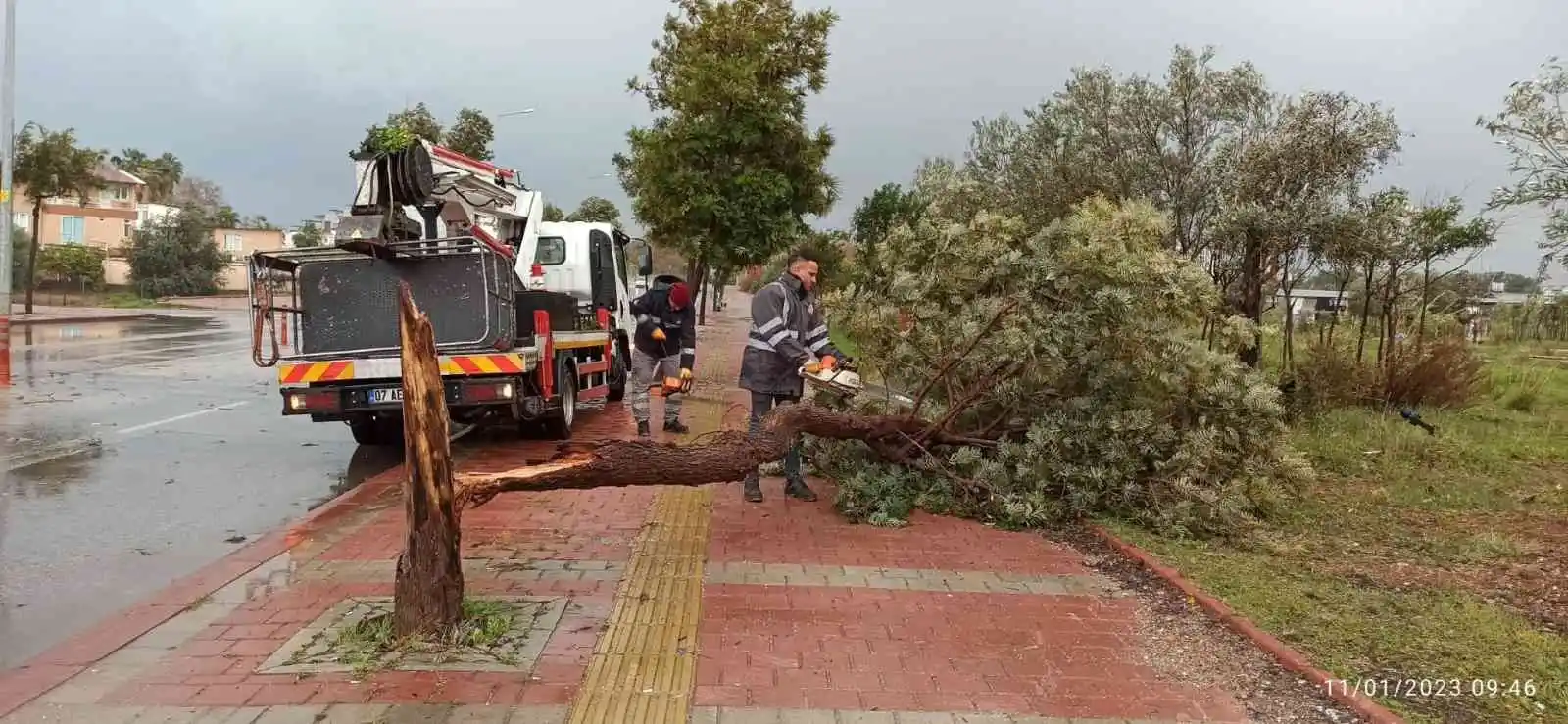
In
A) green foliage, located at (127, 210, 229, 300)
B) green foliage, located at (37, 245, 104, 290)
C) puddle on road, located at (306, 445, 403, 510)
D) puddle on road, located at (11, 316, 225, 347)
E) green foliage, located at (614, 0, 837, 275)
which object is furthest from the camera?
green foliage, located at (127, 210, 229, 300)

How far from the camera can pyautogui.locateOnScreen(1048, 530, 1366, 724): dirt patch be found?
12.2ft

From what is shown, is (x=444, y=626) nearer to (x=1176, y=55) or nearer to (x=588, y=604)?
(x=588, y=604)

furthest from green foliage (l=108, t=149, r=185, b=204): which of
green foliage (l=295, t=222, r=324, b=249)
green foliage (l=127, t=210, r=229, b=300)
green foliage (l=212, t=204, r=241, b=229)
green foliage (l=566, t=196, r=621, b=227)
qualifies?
green foliage (l=295, t=222, r=324, b=249)

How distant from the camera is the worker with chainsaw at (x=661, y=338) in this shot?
9414 millimetres

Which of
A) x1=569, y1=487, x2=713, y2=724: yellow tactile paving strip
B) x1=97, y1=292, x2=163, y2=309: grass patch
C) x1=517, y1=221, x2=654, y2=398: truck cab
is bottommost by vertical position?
x1=569, y1=487, x2=713, y2=724: yellow tactile paving strip

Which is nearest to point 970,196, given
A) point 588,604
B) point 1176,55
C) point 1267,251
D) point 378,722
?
point 1176,55

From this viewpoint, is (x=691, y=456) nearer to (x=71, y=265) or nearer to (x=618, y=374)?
(x=618, y=374)

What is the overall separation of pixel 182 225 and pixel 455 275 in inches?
1875

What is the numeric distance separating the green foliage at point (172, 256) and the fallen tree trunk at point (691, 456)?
50.3 m

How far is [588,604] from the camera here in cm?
470

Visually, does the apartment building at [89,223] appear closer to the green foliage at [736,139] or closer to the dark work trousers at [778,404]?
the green foliage at [736,139]

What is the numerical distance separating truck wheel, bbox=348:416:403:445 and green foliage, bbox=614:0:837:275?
15.4ft

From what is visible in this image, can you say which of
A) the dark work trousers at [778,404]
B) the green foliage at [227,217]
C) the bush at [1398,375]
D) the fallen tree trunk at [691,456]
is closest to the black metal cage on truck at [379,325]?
the dark work trousers at [778,404]
